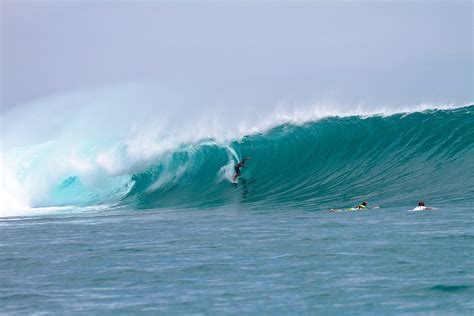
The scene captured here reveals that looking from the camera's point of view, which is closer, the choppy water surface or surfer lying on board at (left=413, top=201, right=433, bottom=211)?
the choppy water surface

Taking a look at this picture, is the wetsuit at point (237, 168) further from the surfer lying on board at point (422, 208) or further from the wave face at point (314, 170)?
the surfer lying on board at point (422, 208)

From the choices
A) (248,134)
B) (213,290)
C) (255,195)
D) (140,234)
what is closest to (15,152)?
(248,134)

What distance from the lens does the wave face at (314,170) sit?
24.2 m

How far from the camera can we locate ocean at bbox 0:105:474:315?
1041 cm

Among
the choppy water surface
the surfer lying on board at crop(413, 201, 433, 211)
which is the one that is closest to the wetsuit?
the choppy water surface

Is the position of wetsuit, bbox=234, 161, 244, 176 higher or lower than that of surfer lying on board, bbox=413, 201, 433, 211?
higher

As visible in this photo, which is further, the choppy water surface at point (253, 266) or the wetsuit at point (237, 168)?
the wetsuit at point (237, 168)

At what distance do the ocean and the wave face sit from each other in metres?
0.08

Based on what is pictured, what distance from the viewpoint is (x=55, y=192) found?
34.7 metres

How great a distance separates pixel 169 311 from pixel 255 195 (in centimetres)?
1598

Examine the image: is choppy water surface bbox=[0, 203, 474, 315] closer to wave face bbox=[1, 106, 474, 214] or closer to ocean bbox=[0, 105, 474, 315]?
ocean bbox=[0, 105, 474, 315]

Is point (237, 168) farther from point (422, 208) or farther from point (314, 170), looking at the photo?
point (422, 208)

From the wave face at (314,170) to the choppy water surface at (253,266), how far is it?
506 cm

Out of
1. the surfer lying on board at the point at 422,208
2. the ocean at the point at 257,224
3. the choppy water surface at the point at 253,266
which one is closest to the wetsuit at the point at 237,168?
the ocean at the point at 257,224
